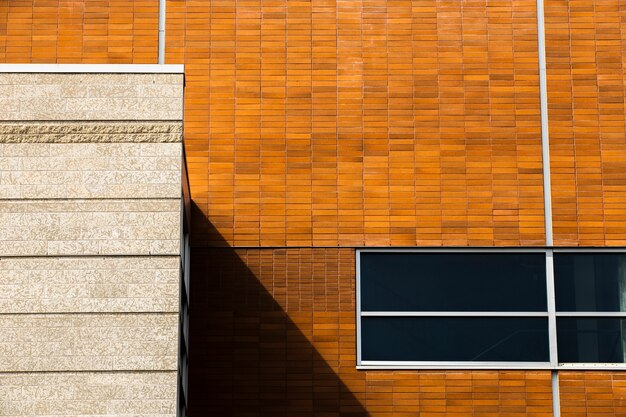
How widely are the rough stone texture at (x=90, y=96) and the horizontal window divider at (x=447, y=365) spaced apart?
16.2 ft

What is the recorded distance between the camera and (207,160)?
16.7 meters

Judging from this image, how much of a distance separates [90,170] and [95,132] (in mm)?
387

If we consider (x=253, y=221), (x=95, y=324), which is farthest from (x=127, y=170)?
(x=253, y=221)

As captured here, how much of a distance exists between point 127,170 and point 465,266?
218 inches

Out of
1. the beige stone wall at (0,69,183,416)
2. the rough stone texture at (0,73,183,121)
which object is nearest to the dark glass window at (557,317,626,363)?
the beige stone wall at (0,69,183,416)

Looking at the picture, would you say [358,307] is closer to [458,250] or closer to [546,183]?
[458,250]

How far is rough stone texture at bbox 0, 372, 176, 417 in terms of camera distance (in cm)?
1179

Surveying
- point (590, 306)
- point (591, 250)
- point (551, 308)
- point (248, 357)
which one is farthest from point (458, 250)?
point (248, 357)

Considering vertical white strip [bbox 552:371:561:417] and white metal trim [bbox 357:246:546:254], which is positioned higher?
white metal trim [bbox 357:246:546:254]

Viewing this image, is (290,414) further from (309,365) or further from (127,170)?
(127,170)

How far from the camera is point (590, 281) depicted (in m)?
16.4

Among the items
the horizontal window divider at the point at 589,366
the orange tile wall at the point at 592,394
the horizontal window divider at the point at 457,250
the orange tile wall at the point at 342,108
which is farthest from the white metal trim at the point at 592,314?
the orange tile wall at the point at 342,108

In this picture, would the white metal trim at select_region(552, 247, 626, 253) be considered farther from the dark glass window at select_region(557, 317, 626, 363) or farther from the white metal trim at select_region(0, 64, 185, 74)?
the white metal trim at select_region(0, 64, 185, 74)

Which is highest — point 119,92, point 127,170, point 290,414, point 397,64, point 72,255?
point 397,64
